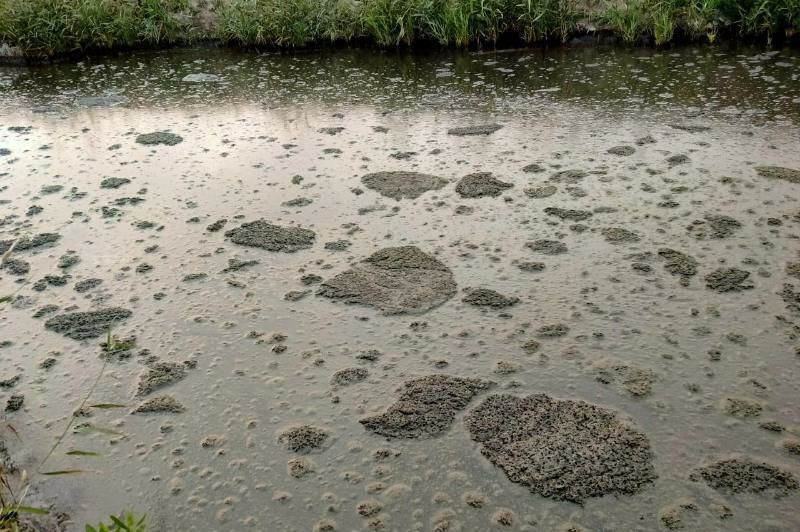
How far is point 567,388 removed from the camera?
2.19 meters

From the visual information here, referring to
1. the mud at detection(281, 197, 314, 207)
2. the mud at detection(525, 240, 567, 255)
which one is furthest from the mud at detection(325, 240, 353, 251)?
the mud at detection(525, 240, 567, 255)

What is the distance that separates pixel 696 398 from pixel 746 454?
0.24m

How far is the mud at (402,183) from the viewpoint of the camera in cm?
359

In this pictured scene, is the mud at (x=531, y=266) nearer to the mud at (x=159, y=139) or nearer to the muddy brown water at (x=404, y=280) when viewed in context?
the muddy brown water at (x=404, y=280)

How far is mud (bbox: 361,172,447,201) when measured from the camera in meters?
3.59

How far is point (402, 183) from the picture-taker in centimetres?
371

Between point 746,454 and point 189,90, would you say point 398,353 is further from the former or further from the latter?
point 189,90

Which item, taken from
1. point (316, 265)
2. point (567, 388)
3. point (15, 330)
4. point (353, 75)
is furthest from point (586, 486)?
point (353, 75)

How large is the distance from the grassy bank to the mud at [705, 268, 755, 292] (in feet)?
13.1

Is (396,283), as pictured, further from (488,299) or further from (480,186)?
(480,186)

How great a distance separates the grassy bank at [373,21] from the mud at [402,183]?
3.03 meters

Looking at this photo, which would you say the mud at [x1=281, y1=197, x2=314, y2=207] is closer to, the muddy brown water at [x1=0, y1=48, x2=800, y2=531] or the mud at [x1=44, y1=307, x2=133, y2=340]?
the muddy brown water at [x1=0, y1=48, x2=800, y2=531]

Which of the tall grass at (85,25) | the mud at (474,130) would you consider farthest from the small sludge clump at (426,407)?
the tall grass at (85,25)

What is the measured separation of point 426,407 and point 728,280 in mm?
1312
